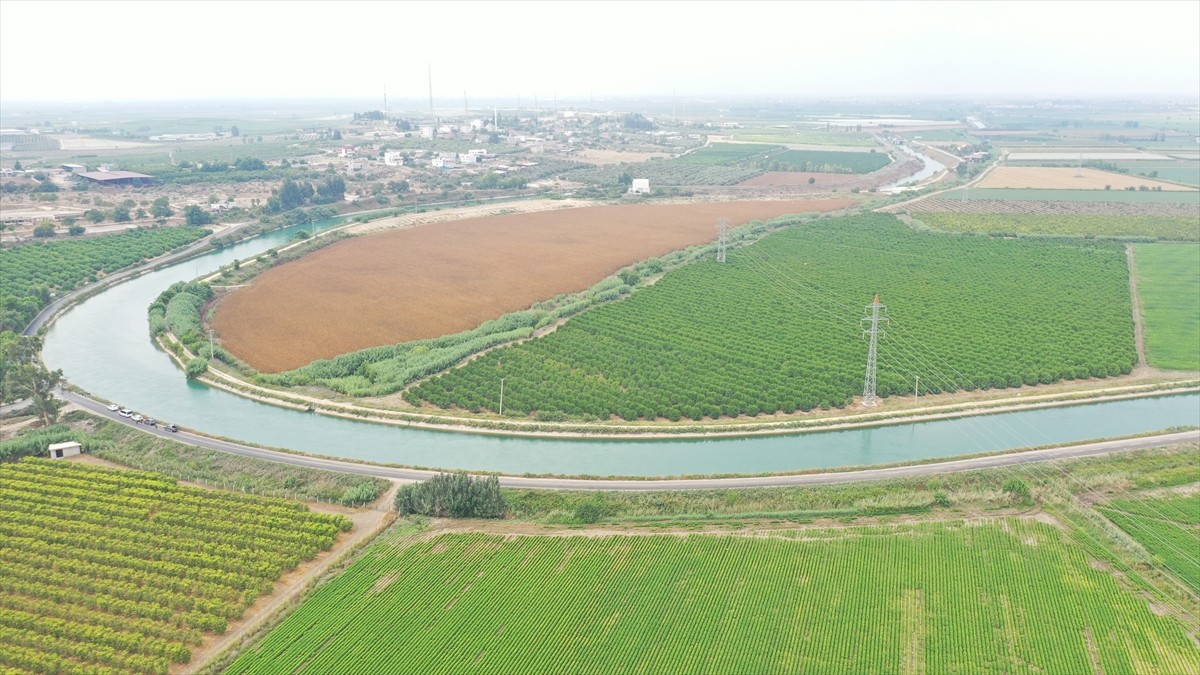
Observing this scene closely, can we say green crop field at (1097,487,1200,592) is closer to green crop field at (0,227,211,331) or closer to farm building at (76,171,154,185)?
green crop field at (0,227,211,331)

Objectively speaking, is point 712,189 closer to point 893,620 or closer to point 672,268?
point 672,268

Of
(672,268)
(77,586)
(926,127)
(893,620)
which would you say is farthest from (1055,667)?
(926,127)

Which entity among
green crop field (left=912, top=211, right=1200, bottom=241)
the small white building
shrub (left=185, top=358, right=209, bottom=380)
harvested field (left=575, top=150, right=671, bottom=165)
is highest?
harvested field (left=575, top=150, right=671, bottom=165)

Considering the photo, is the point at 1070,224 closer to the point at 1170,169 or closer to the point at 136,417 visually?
the point at 1170,169

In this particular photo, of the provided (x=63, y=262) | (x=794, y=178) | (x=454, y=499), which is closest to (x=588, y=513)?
(x=454, y=499)

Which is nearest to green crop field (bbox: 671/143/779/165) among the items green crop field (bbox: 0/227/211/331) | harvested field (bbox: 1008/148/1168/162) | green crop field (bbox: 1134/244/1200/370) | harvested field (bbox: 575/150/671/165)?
harvested field (bbox: 575/150/671/165)

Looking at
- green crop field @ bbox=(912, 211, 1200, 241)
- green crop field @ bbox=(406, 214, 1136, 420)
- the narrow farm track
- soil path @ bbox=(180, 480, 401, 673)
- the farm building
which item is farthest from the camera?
the farm building
